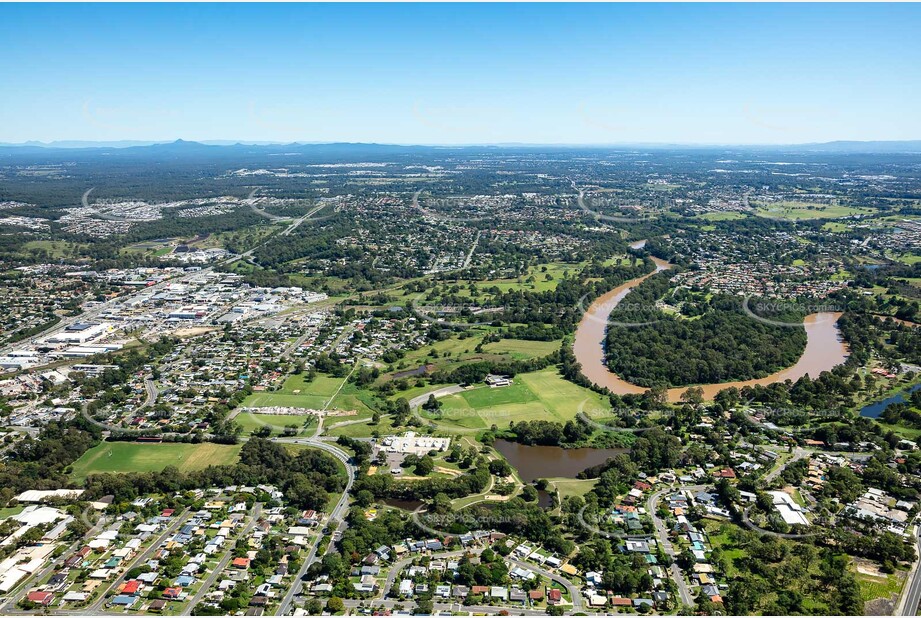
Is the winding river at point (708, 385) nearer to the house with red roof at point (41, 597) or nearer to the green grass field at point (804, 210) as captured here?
the house with red roof at point (41, 597)

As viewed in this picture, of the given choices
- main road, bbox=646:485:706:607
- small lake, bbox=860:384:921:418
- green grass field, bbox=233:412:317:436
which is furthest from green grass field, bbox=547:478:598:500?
small lake, bbox=860:384:921:418

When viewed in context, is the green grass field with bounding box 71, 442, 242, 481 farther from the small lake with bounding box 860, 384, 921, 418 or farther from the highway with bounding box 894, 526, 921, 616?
the small lake with bounding box 860, 384, 921, 418

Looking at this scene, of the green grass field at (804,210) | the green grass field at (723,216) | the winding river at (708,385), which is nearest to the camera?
the winding river at (708,385)

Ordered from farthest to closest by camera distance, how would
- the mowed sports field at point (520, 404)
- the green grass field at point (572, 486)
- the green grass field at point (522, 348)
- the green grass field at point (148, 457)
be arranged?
1. the green grass field at point (522, 348)
2. the mowed sports field at point (520, 404)
3. the green grass field at point (148, 457)
4. the green grass field at point (572, 486)

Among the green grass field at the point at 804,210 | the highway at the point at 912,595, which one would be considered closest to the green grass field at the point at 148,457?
the highway at the point at 912,595

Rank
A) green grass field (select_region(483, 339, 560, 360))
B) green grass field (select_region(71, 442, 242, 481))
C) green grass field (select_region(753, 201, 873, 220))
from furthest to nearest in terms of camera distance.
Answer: green grass field (select_region(753, 201, 873, 220)) < green grass field (select_region(483, 339, 560, 360)) < green grass field (select_region(71, 442, 242, 481))

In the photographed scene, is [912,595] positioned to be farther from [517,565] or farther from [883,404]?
[883,404]
